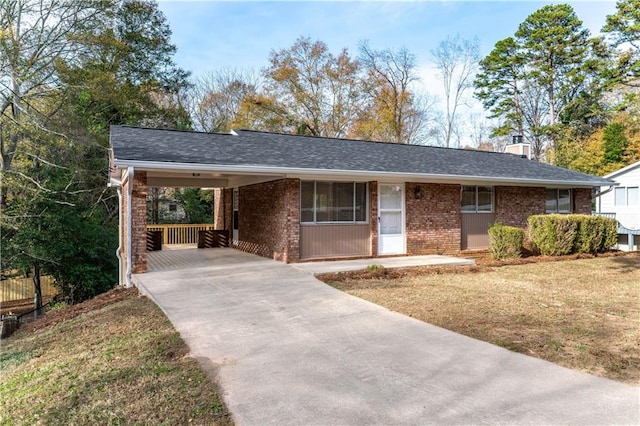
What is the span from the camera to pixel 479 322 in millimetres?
5430

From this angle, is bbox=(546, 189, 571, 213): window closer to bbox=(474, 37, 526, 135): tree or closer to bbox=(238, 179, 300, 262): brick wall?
bbox=(238, 179, 300, 262): brick wall

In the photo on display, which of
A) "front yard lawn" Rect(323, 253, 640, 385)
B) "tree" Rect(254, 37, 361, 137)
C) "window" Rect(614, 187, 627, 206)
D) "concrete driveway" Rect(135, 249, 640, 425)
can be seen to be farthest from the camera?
"tree" Rect(254, 37, 361, 137)

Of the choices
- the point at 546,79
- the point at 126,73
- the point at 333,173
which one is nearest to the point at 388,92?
the point at 546,79

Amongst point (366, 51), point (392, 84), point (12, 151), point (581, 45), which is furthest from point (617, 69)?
point (12, 151)

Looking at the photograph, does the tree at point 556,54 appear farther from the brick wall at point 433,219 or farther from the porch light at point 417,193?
the porch light at point 417,193

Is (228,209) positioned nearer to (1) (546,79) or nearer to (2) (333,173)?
(2) (333,173)

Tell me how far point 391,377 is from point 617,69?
97.4 feet

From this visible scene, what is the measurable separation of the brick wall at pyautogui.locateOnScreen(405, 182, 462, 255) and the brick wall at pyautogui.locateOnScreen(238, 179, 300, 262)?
3.50 meters

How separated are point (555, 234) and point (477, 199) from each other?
240 cm

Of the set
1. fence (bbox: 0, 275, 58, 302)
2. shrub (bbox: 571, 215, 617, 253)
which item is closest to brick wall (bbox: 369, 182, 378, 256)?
shrub (bbox: 571, 215, 617, 253)

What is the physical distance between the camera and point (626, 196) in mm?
19000

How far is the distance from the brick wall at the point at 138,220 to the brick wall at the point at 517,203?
10.5 meters

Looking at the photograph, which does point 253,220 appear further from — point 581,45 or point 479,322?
point 581,45

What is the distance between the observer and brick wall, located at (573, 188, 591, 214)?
14.9m
